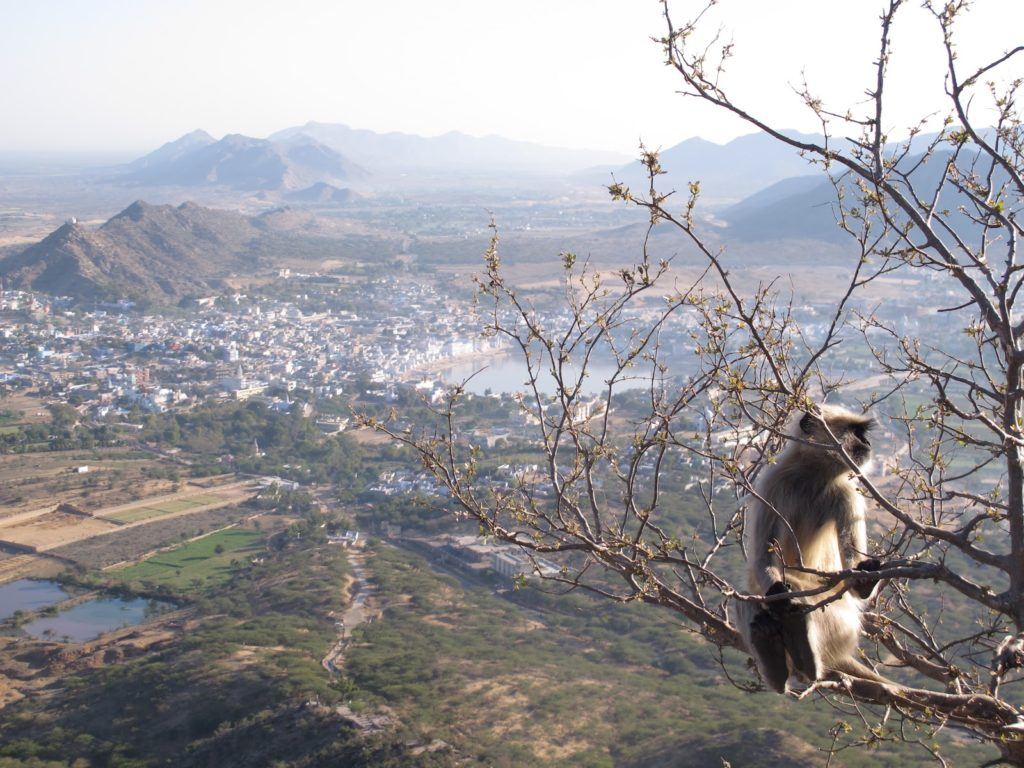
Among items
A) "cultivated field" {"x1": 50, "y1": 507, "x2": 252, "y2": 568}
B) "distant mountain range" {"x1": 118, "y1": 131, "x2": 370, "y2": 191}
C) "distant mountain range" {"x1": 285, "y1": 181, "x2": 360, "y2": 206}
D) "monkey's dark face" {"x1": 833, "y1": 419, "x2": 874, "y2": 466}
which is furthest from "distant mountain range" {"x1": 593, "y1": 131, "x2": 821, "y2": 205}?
"monkey's dark face" {"x1": 833, "y1": 419, "x2": 874, "y2": 466}

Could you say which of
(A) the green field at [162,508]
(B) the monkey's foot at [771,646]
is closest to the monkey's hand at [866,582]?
(B) the monkey's foot at [771,646]

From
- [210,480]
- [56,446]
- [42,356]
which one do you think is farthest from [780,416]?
[42,356]

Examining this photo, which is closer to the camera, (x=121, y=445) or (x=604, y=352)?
(x=121, y=445)

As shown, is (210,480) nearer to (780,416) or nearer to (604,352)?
(604,352)

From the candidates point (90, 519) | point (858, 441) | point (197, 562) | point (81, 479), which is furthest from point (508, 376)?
point (858, 441)

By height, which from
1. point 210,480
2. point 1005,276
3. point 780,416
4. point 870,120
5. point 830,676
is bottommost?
point 210,480

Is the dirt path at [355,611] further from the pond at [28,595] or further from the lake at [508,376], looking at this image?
the lake at [508,376]
